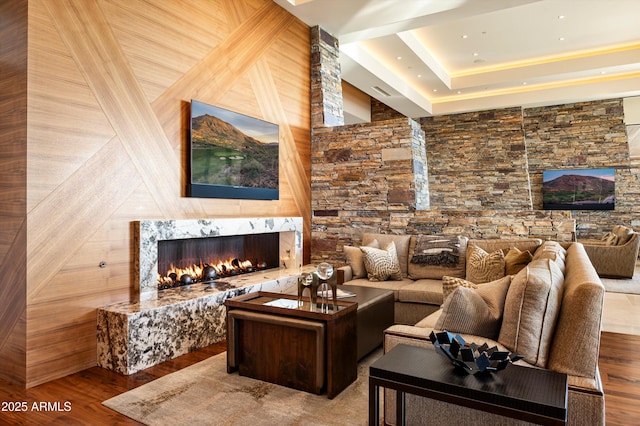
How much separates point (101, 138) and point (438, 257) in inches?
133

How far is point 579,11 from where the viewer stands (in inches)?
237

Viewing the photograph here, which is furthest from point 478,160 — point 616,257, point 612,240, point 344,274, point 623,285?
point 344,274

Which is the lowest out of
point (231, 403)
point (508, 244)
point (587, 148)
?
point (231, 403)

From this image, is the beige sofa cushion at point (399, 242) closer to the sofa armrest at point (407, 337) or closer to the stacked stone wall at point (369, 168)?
the stacked stone wall at point (369, 168)

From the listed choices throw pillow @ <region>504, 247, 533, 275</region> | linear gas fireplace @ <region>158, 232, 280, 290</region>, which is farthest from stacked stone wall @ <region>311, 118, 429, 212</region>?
throw pillow @ <region>504, 247, 533, 275</region>

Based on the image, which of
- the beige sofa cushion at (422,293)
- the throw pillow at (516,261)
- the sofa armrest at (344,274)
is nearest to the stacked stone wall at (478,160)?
the sofa armrest at (344,274)

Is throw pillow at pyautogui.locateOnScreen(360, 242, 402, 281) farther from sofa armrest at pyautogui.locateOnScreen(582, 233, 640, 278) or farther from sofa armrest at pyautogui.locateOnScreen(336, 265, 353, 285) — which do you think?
sofa armrest at pyautogui.locateOnScreen(582, 233, 640, 278)

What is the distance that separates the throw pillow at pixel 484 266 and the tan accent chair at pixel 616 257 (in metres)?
4.19

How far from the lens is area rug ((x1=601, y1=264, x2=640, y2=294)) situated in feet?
19.3

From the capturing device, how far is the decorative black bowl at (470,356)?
5.19 ft

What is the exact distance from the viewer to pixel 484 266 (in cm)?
375

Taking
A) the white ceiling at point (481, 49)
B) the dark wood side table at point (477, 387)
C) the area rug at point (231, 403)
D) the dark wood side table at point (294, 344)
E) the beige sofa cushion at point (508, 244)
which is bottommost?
the area rug at point (231, 403)

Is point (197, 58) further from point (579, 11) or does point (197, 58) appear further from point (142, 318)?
point (579, 11)

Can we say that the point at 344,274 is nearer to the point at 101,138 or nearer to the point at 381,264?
the point at 381,264
